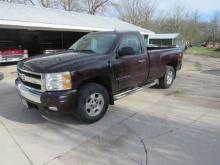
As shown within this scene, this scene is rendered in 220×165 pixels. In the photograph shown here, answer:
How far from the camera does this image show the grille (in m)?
4.27

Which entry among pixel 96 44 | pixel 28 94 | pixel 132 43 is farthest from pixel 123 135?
pixel 132 43

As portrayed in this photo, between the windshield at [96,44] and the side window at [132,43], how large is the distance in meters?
0.26

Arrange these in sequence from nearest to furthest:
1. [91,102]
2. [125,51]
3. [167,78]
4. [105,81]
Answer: [91,102], [105,81], [125,51], [167,78]

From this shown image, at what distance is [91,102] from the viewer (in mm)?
4652

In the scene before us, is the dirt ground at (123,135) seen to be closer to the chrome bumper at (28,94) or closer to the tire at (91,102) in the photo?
the tire at (91,102)

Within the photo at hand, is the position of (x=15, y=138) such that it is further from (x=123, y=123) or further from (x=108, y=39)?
(x=108, y=39)

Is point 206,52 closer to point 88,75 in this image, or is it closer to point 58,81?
point 88,75

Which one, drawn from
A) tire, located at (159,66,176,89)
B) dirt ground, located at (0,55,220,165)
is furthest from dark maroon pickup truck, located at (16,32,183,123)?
tire, located at (159,66,176,89)

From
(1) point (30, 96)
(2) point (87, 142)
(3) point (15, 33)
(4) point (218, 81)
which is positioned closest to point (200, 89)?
(4) point (218, 81)

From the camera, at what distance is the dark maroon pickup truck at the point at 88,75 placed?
13.7 feet

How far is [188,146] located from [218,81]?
243 inches

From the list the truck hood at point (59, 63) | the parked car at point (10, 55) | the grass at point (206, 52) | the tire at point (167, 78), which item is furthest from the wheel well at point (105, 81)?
the grass at point (206, 52)

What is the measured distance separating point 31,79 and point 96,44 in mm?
1823

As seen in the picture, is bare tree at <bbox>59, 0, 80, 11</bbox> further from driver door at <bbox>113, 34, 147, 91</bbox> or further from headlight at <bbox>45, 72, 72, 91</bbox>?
headlight at <bbox>45, 72, 72, 91</bbox>
